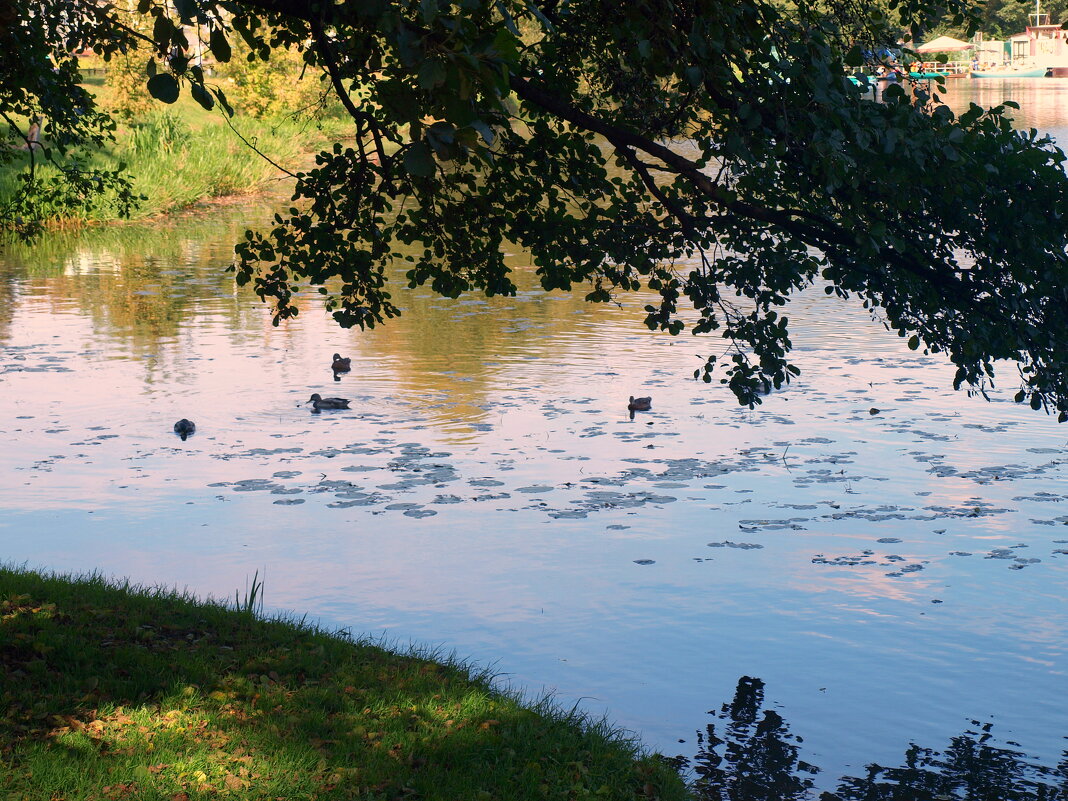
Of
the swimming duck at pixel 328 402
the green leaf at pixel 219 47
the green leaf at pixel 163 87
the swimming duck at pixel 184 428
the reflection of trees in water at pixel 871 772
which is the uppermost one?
the green leaf at pixel 219 47

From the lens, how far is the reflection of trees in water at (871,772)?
8133 mm

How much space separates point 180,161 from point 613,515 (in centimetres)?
3335

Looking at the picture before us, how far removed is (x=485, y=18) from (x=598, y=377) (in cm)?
1029

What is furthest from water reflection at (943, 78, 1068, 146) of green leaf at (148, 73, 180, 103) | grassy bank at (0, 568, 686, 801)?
green leaf at (148, 73, 180, 103)

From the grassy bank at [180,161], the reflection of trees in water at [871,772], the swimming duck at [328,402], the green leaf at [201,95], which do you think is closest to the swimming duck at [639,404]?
the swimming duck at [328,402]

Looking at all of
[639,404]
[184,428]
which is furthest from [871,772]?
[184,428]

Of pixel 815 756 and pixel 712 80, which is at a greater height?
pixel 712 80

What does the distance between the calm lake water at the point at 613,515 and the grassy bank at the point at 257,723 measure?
1373 millimetres

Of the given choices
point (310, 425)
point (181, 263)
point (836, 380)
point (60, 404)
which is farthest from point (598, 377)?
point (181, 263)

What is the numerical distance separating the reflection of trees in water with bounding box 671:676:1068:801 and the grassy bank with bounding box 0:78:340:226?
30.5 m

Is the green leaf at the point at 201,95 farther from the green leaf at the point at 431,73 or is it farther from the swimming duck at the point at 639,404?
Result: the swimming duck at the point at 639,404

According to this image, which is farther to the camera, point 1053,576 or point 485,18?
point 1053,576

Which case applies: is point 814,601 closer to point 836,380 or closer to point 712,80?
point 712,80

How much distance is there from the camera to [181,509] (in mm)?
13422
